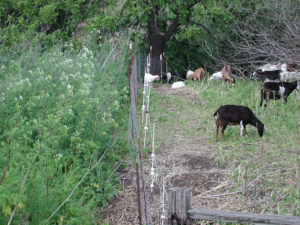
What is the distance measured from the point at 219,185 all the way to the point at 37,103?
9.55 ft

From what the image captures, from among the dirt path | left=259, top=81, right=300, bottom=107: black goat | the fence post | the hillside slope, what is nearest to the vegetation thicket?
the hillside slope

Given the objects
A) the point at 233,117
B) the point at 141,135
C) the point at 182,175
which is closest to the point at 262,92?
the point at 233,117

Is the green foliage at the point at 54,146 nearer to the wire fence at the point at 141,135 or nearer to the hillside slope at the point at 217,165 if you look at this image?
the wire fence at the point at 141,135

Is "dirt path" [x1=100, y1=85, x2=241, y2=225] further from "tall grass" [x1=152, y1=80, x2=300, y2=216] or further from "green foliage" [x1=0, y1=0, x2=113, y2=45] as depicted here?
"green foliage" [x1=0, y1=0, x2=113, y2=45]

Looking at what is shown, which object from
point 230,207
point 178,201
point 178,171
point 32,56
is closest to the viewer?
point 178,201

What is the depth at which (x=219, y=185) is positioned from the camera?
6.53 meters

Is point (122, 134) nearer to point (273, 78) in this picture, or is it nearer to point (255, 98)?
point (255, 98)

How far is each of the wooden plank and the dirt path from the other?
170 cm

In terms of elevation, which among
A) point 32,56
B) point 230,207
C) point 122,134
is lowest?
point 230,207

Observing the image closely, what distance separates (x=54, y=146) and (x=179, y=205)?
2023mm

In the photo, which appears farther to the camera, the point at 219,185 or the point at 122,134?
the point at 122,134

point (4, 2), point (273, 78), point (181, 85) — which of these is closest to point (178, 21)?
point (181, 85)

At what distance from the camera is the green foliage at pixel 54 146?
436 cm

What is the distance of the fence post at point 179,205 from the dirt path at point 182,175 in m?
1.62
